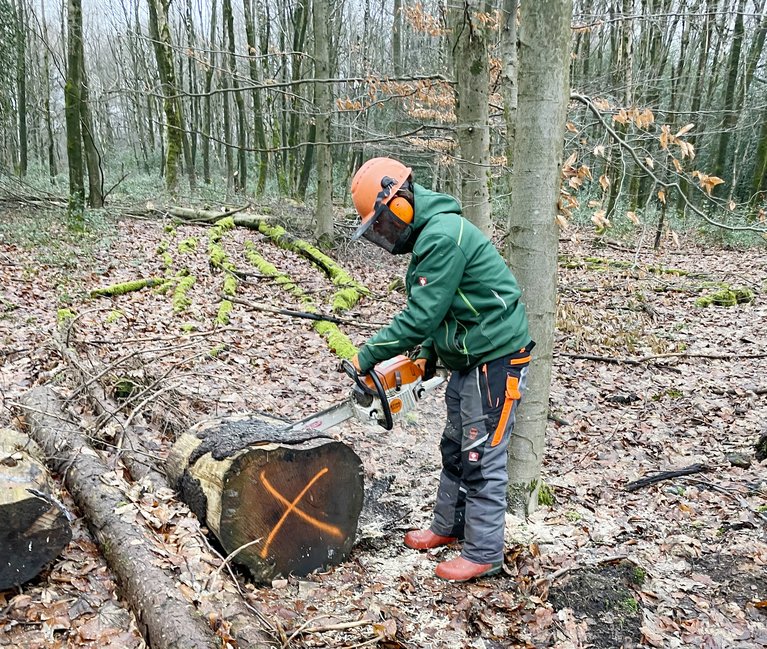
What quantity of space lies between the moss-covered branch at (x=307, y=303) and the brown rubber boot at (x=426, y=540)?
3.48 metres

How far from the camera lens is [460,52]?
680 cm

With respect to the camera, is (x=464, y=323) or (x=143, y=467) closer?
(x=464, y=323)

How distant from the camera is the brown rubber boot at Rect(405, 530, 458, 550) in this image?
349cm

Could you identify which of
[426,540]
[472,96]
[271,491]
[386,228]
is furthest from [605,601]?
[472,96]

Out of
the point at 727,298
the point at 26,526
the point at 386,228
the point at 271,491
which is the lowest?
the point at 727,298

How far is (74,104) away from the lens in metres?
12.6

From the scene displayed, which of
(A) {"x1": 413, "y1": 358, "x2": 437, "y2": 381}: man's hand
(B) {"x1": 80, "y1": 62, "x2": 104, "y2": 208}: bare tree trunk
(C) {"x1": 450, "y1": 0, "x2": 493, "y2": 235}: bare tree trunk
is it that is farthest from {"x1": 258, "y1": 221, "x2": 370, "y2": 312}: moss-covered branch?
(A) {"x1": 413, "y1": 358, "x2": 437, "y2": 381}: man's hand

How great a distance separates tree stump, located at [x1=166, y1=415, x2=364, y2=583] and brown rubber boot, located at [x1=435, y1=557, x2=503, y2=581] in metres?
0.55

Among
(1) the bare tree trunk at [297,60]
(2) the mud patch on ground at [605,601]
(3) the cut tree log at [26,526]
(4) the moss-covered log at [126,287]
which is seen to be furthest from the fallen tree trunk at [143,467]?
(1) the bare tree trunk at [297,60]

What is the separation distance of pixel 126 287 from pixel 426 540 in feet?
23.1

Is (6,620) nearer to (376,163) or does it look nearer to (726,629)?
(376,163)

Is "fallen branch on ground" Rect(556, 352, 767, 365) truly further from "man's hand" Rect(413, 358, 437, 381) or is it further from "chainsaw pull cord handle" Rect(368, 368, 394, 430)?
"chainsaw pull cord handle" Rect(368, 368, 394, 430)

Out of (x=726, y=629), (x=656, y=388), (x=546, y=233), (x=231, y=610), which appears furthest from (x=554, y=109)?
(x=656, y=388)

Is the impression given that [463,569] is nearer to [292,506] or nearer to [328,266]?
[292,506]
